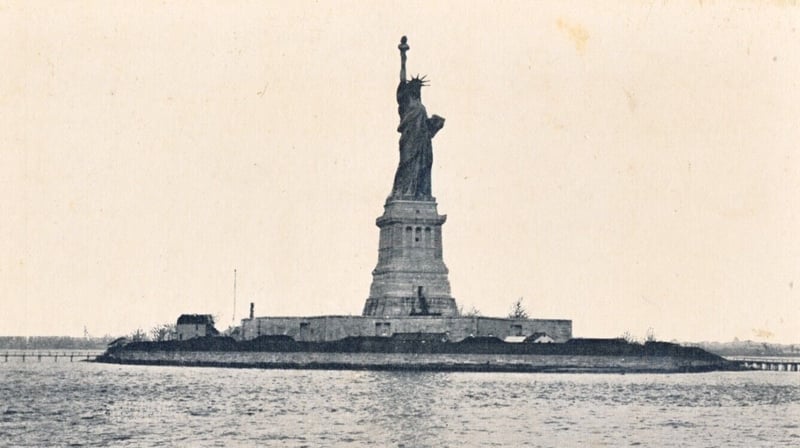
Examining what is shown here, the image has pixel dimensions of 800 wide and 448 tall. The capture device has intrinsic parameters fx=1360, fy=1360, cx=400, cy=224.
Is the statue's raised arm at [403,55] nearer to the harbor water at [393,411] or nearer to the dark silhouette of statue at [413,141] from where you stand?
the dark silhouette of statue at [413,141]

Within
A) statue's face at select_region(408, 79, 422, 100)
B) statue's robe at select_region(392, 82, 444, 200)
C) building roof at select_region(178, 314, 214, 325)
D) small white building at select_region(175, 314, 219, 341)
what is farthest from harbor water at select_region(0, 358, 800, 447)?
building roof at select_region(178, 314, 214, 325)

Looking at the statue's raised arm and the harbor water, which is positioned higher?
the statue's raised arm

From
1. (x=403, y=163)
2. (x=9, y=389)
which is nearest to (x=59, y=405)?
(x=9, y=389)

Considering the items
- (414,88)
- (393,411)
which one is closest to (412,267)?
(414,88)

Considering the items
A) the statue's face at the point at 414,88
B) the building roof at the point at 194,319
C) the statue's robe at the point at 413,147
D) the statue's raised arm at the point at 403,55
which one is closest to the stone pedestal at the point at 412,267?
the statue's robe at the point at 413,147

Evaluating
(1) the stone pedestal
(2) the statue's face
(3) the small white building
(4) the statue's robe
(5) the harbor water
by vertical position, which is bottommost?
(5) the harbor water

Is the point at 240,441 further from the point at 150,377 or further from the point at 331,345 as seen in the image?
the point at 331,345

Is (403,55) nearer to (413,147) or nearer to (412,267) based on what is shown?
(413,147)

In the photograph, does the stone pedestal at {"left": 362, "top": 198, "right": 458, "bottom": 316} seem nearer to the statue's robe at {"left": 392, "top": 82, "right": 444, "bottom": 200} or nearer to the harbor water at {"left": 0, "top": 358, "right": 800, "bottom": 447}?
the statue's robe at {"left": 392, "top": 82, "right": 444, "bottom": 200}
